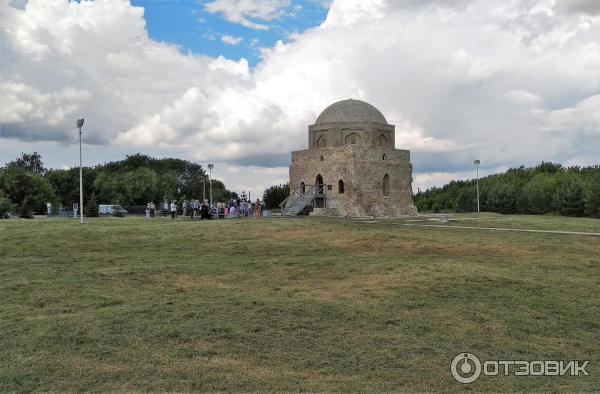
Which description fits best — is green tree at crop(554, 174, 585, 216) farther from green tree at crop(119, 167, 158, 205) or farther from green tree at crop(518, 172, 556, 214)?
green tree at crop(119, 167, 158, 205)

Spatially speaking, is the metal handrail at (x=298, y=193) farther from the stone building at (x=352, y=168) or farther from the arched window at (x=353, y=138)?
the arched window at (x=353, y=138)

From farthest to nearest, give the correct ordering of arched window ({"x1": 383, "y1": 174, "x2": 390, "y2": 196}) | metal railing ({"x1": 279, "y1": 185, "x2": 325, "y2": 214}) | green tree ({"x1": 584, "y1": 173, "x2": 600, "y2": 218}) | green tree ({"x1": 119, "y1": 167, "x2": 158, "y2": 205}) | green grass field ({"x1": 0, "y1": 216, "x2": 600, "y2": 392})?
green tree ({"x1": 119, "y1": 167, "x2": 158, "y2": 205}) → green tree ({"x1": 584, "y1": 173, "x2": 600, "y2": 218}) → arched window ({"x1": 383, "y1": 174, "x2": 390, "y2": 196}) → metal railing ({"x1": 279, "y1": 185, "x2": 325, "y2": 214}) → green grass field ({"x1": 0, "y1": 216, "x2": 600, "y2": 392})

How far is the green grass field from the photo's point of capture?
8805mm

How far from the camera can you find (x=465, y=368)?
9.35 metres

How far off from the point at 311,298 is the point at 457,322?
3313 millimetres

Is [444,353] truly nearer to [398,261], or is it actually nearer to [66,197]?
[398,261]

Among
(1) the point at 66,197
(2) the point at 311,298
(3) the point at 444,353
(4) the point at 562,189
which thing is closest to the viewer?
(3) the point at 444,353

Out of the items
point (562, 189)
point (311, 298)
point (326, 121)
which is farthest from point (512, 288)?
point (562, 189)

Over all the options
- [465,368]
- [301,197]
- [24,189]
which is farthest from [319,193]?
[465,368]

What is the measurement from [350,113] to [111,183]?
3645cm

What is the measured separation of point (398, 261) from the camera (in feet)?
62.8

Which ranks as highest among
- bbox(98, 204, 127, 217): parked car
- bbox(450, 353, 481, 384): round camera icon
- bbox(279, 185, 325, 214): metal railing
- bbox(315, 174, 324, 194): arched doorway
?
bbox(315, 174, 324, 194): arched doorway

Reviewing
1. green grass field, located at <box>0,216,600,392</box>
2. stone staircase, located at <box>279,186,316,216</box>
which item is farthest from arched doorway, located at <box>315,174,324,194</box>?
green grass field, located at <box>0,216,600,392</box>

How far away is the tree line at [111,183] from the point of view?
6350 centimetres
